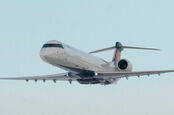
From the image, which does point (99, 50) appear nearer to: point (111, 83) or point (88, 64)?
point (111, 83)

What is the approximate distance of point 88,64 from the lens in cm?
4509

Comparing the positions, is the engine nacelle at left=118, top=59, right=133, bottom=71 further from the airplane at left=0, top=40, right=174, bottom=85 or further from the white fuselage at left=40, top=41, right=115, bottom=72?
the white fuselage at left=40, top=41, right=115, bottom=72

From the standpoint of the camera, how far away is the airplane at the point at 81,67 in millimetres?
42219

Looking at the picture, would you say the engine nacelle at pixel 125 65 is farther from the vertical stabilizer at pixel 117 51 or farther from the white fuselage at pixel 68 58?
the vertical stabilizer at pixel 117 51

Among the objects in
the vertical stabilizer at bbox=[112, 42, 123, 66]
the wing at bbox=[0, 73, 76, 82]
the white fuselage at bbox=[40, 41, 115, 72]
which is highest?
the vertical stabilizer at bbox=[112, 42, 123, 66]

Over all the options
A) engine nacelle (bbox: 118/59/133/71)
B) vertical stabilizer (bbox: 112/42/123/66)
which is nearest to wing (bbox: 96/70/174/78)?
engine nacelle (bbox: 118/59/133/71)

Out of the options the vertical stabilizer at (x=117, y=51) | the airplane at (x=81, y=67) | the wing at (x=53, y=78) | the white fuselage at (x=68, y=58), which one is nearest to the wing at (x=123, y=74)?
the airplane at (x=81, y=67)

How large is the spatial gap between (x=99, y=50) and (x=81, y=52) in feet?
39.0

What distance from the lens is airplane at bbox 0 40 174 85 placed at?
4222 centimetres

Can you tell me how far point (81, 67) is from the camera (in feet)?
144

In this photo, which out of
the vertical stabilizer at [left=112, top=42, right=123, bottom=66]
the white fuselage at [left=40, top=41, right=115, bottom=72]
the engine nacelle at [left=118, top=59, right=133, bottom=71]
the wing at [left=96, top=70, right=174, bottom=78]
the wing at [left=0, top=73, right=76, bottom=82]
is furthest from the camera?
the vertical stabilizer at [left=112, top=42, right=123, bottom=66]

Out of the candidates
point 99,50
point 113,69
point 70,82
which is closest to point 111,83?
point 113,69

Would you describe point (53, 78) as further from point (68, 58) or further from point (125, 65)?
point (125, 65)

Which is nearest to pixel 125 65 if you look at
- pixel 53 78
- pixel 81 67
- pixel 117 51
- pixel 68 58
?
pixel 81 67
